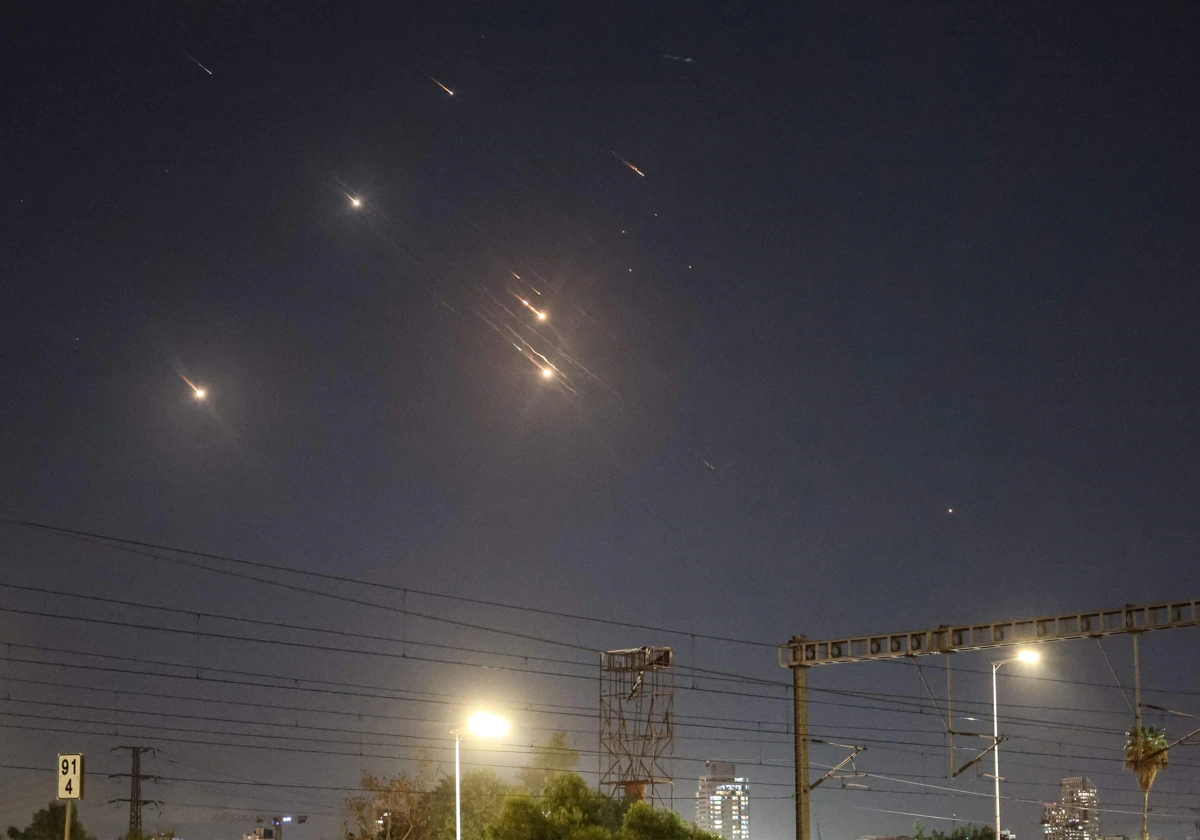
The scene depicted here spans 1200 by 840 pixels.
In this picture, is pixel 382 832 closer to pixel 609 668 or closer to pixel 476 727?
pixel 609 668

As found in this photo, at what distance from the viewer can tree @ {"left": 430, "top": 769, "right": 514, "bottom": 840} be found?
9344 cm

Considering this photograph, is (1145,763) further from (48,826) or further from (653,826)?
(48,826)

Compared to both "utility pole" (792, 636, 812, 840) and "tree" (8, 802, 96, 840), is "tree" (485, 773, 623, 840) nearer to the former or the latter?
"utility pole" (792, 636, 812, 840)

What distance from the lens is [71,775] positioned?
84.1 feet

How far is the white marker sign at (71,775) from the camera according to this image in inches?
1000

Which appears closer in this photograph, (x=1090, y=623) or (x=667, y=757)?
(x=1090, y=623)

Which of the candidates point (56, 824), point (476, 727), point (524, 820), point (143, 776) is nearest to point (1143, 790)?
point (524, 820)

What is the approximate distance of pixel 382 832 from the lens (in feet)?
280

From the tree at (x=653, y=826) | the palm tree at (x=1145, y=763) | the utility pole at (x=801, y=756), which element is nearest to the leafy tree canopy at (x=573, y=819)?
the tree at (x=653, y=826)

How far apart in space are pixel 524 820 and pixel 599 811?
3864mm

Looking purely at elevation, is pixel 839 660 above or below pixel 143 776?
above

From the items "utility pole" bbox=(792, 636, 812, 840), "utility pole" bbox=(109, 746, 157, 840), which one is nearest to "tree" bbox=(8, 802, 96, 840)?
"utility pole" bbox=(109, 746, 157, 840)

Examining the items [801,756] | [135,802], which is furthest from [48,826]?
[801,756]

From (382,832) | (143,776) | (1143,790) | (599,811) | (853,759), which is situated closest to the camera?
(853,759)
